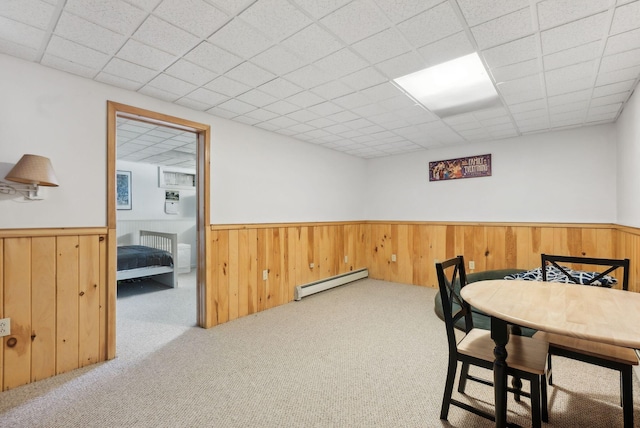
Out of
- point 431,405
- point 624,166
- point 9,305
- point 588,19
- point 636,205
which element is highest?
point 588,19

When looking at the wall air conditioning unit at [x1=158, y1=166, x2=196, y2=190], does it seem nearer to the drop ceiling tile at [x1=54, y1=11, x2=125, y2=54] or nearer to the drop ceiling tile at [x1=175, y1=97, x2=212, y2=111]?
the drop ceiling tile at [x1=175, y1=97, x2=212, y2=111]

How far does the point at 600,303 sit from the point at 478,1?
1.65m

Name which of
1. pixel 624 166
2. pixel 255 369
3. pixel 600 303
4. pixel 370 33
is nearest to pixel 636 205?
pixel 624 166

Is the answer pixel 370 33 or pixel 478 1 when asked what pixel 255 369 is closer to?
pixel 370 33

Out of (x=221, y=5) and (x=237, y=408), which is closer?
(x=221, y=5)

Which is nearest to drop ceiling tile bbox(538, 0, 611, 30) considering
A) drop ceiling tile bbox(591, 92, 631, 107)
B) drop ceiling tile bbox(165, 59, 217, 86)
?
drop ceiling tile bbox(591, 92, 631, 107)

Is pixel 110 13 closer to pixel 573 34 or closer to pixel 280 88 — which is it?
pixel 280 88

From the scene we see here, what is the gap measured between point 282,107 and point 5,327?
275 centimetres

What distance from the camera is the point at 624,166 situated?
3.14m

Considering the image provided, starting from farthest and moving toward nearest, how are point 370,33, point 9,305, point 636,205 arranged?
point 636,205 < point 9,305 < point 370,33

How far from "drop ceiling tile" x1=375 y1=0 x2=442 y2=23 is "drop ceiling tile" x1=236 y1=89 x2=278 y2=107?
1.39 metres

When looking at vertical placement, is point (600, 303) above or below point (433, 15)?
below

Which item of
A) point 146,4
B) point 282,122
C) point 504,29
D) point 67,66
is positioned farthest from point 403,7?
point 67,66

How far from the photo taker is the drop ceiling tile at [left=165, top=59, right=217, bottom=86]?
225cm
